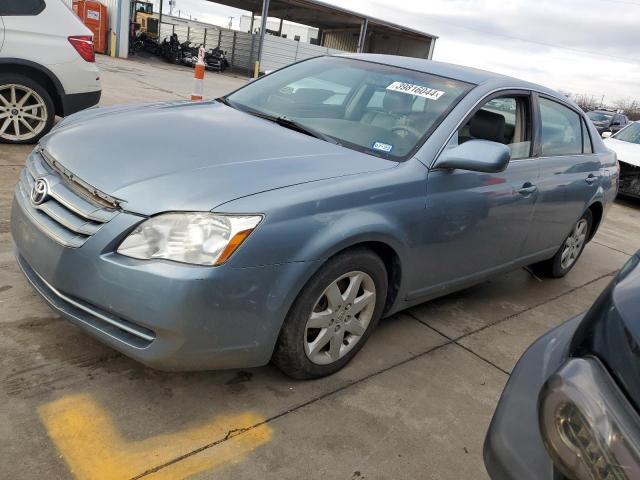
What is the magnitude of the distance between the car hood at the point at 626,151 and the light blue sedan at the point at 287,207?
6942 mm

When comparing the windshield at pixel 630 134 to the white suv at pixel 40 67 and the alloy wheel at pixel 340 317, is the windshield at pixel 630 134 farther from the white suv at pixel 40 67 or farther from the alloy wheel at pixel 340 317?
the alloy wheel at pixel 340 317

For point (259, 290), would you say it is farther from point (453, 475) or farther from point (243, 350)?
point (453, 475)

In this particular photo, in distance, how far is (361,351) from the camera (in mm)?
3029

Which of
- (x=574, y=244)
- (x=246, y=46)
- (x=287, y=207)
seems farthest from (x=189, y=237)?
(x=246, y=46)

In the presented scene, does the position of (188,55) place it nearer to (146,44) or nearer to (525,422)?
(146,44)

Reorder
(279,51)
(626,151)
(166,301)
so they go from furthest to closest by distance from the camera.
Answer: (279,51), (626,151), (166,301)

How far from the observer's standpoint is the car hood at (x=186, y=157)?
2150 mm

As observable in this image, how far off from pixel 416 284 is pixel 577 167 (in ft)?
6.41

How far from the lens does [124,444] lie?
2096 millimetres

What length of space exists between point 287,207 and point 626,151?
31.7ft

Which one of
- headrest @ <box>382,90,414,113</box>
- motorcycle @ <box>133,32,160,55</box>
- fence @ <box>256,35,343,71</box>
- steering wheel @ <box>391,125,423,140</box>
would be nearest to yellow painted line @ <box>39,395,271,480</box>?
steering wheel @ <box>391,125,423,140</box>

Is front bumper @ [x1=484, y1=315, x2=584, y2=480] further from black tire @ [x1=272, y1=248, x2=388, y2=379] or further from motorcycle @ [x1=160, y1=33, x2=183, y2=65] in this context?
motorcycle @ [x1=160, y1=33, x2=183, y2=65]

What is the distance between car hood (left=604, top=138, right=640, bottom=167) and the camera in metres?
9.59

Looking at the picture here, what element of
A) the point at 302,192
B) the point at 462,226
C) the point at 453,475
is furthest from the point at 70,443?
the point at 462,226
